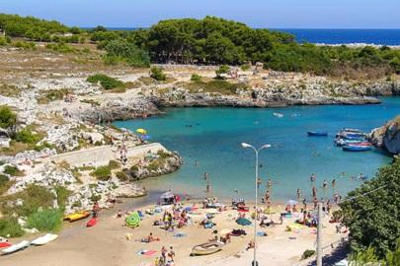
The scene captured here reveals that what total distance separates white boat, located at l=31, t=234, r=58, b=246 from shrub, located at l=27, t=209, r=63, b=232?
1704 millimetres

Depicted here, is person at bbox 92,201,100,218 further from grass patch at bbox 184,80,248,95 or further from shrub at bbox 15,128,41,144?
grass patch at bbox 184,80,248,95

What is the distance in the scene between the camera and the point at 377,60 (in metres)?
120

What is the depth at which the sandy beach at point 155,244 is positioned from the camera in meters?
33.4

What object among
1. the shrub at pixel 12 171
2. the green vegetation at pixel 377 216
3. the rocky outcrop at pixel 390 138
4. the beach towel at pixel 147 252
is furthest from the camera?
the rocky outcrop at pixel 390 138

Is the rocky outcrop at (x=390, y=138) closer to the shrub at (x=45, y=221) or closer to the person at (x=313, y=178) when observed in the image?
the person at (x=313, y=178)

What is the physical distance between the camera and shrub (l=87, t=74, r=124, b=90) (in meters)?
92.2

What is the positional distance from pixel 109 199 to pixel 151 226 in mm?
6336

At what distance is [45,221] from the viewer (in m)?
39.1

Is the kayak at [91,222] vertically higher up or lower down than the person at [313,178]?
lower down

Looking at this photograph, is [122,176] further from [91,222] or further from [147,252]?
[147,252]

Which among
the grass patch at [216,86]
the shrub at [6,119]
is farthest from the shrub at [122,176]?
the grass patch at [216,86]

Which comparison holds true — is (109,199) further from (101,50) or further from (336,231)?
(101,50)

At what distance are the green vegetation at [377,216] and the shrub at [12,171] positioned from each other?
2461 centimetres

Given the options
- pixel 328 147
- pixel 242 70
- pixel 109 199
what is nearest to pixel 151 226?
pixel 109 199
